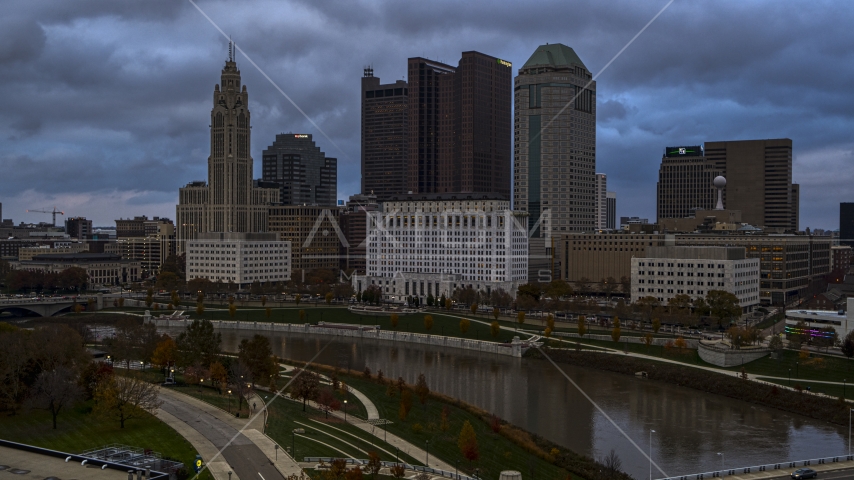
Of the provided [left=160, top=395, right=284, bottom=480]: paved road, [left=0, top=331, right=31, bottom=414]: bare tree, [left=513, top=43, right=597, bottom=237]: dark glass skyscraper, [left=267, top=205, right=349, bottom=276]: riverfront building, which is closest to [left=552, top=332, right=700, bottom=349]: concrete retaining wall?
[left=160, top=395, right=284, bottom=480]: paved road

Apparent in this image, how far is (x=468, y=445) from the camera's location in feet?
118

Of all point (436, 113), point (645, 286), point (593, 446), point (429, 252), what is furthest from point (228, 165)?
point (593, 446)

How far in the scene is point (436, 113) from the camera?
158375 mm

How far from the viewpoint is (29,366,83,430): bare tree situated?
3725 cm

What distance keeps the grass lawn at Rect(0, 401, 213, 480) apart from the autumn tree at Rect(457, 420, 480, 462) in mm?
10791

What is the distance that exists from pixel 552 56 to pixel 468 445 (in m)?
106

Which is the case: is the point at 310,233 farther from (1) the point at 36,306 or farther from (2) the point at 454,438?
(2) the point at 454,438

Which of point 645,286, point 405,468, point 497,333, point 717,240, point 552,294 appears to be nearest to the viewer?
point 405,468

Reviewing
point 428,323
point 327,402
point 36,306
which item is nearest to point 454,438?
point 327,402

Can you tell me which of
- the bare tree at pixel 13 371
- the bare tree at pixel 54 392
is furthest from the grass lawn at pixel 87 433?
the bare tree at pixel 13 371

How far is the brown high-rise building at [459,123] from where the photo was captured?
154500mm

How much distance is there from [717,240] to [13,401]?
8600 cm

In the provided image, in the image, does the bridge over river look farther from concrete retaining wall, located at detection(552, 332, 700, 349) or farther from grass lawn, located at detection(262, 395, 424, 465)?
grass lawn, located at detection(262, 395, 424, 465)

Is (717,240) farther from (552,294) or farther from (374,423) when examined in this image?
(374,423)
